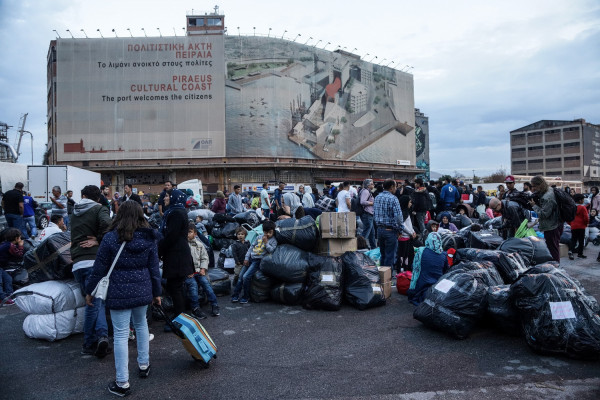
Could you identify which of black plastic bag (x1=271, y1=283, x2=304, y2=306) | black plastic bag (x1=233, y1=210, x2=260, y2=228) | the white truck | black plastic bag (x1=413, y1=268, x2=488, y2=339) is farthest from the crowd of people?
the white truck

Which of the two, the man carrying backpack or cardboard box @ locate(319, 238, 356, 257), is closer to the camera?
cardboard box @ locate(319, 238, 356, 257)

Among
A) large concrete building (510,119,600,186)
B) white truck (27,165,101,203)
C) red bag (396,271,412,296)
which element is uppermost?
large concrete building (510,119,600,186)

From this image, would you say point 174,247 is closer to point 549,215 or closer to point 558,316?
point 558,316

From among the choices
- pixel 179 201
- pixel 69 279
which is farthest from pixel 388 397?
pixel 69 279

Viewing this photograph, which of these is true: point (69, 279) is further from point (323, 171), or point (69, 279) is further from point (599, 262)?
point (323, 171)

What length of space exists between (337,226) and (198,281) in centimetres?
197

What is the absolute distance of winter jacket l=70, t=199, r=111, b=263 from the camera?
3816 mm

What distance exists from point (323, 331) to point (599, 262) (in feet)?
21.9

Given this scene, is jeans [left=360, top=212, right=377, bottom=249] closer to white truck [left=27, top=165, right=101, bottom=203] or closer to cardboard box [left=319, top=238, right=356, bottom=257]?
cardboard box [left=319, top=238, right=356, bottom=257]

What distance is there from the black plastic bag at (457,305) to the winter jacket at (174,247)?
264cm

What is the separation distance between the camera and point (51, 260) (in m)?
4.20

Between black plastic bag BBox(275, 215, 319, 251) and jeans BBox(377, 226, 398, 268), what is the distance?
1301 mm

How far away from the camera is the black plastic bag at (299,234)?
5.55 m

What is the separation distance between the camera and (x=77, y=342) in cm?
416
